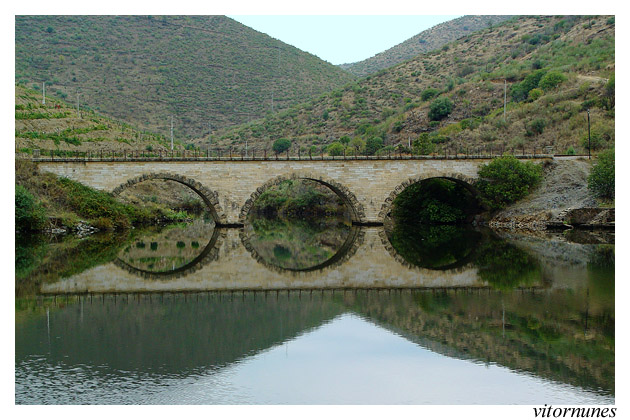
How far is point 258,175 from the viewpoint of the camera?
121 feet

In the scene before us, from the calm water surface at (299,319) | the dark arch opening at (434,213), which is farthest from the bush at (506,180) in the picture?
the calm water surface at (299,319)

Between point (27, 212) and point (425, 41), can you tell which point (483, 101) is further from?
point (425, 41)

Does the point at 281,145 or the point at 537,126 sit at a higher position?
the point at 537,126

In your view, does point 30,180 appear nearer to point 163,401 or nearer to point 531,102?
point 163,401

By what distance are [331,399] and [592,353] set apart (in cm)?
455

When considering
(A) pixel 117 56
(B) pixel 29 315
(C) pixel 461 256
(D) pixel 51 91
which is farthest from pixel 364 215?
(A) pixel 117 56

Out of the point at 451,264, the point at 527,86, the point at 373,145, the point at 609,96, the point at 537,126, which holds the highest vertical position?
the point at 527,86

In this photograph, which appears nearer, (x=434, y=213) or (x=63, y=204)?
(x=63, y=204)

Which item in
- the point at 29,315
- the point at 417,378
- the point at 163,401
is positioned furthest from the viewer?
the point at 29,315

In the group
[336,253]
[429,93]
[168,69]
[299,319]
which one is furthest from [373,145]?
[299,319]

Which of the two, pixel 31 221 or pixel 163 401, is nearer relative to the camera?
pixel 163 401

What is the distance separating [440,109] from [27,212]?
40.6 m

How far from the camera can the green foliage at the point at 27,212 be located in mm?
30812

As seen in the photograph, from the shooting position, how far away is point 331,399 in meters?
9.16
